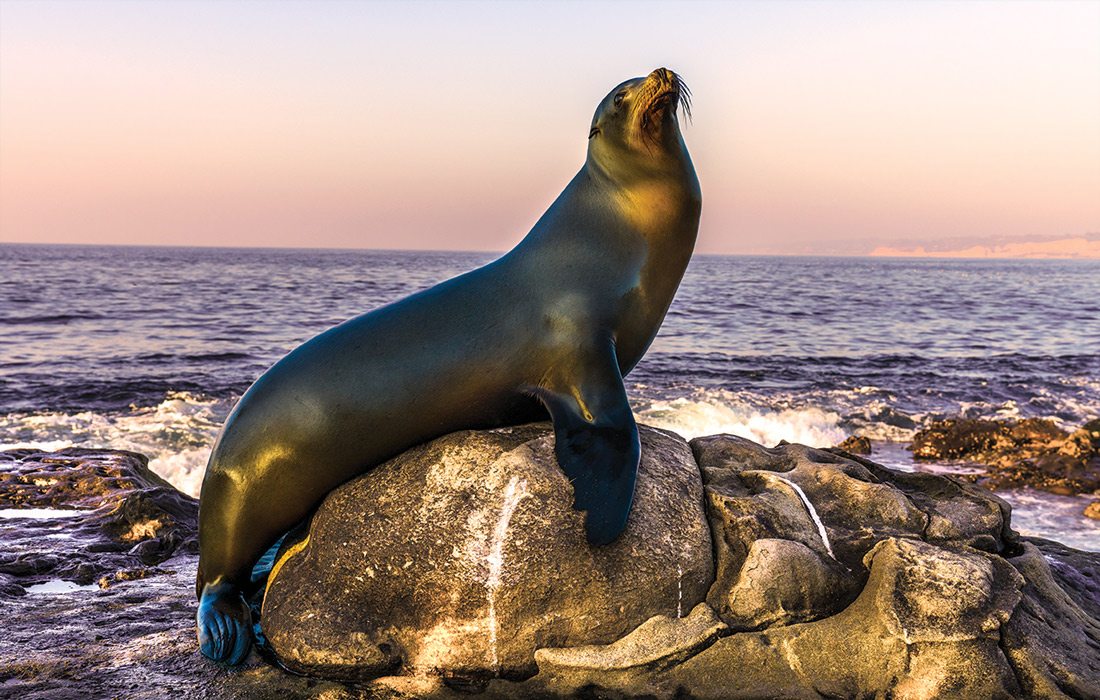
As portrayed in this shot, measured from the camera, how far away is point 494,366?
4.22m

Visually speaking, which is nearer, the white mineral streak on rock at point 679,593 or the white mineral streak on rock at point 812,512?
the white mineral streak on rock at point 679,593

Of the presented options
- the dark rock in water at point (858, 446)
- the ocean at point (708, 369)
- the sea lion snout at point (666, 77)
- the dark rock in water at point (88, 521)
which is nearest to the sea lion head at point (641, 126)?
the sea lion snout at point (666, 77)

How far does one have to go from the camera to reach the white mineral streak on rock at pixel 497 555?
3.93m

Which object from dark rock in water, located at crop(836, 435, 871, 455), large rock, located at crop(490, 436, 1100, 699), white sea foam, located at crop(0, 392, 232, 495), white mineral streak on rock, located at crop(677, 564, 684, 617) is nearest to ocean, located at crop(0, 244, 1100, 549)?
white sea foam, located at crop(0, 392, 232, 495)

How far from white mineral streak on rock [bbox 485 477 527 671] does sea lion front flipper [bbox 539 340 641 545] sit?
24cm

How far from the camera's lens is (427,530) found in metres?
4.08

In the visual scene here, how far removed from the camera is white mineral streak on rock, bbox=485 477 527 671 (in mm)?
3928

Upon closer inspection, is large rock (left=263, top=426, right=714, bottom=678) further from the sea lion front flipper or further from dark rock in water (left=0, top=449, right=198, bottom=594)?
dark rock in water (left=0, top=449, right=198, bottom=594)

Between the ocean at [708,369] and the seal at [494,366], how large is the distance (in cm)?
536

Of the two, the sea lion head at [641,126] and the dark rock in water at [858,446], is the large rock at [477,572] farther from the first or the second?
the dark rock in water at [858,446]

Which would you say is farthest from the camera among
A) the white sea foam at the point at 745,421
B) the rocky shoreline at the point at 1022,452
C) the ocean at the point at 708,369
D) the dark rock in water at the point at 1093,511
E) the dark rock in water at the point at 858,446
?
the white sea foam at the point at 745,421

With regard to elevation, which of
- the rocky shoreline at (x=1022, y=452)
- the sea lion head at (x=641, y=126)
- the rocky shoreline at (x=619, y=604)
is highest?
the sea lion head at (x=641, y=126)

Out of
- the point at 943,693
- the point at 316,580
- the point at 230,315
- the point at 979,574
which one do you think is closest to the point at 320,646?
the point at 316,580

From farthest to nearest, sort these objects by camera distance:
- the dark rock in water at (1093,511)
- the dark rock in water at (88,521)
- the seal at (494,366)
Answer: the dark rock in water at (1093,511) < the dark rock in water at (88,521) < the seal at (494,366)
